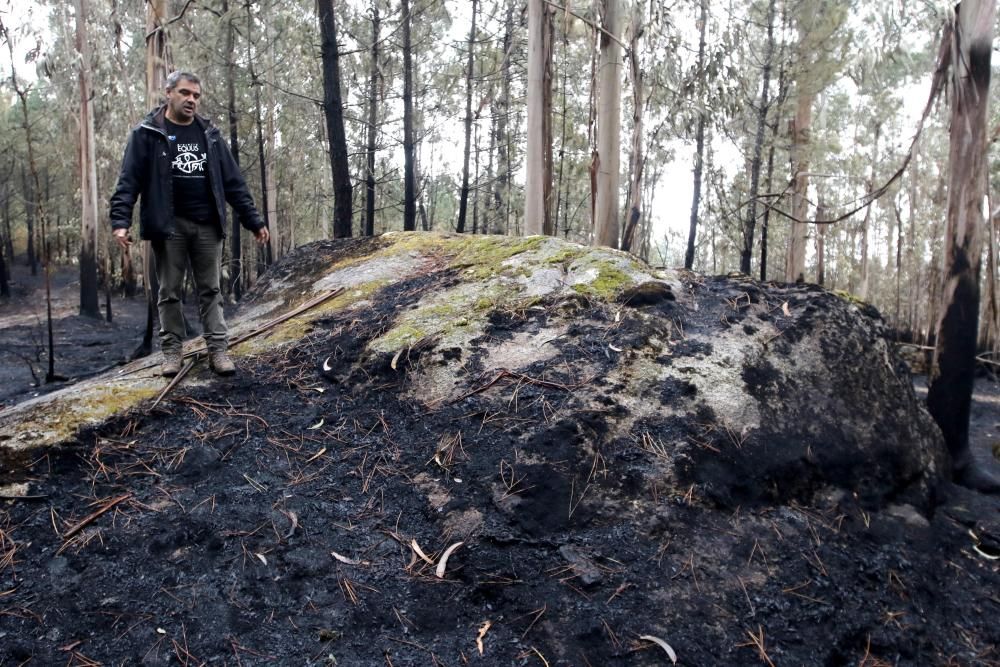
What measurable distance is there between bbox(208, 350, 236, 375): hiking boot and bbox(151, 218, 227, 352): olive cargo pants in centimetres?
3

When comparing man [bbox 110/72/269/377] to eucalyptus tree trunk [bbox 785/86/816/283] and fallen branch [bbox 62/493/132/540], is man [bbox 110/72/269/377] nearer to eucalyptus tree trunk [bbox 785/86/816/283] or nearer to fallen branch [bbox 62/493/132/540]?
fallen branch [bbox 62/493/132/540]

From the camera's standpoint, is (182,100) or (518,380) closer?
(518,380)

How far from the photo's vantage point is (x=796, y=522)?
285 centimetres

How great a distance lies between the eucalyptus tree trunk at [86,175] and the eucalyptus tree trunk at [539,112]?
11119 millimetres

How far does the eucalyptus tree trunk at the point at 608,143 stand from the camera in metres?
7.79

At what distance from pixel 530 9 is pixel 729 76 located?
2.87 meters

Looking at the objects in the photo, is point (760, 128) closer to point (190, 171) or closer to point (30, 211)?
point (190, 171)

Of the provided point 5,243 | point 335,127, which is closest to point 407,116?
point 335,127

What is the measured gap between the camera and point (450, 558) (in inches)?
101

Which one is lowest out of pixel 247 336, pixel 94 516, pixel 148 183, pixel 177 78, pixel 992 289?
pixel 94 516

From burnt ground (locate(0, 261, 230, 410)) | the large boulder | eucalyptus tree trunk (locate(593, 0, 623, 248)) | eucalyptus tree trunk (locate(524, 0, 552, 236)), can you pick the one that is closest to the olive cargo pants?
the large boulder

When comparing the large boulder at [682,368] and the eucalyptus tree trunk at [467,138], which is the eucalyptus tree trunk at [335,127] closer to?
the large boulder at [682,368]

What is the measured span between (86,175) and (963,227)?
1706 centimetres

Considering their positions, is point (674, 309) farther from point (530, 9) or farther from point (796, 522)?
point (530, 9)
